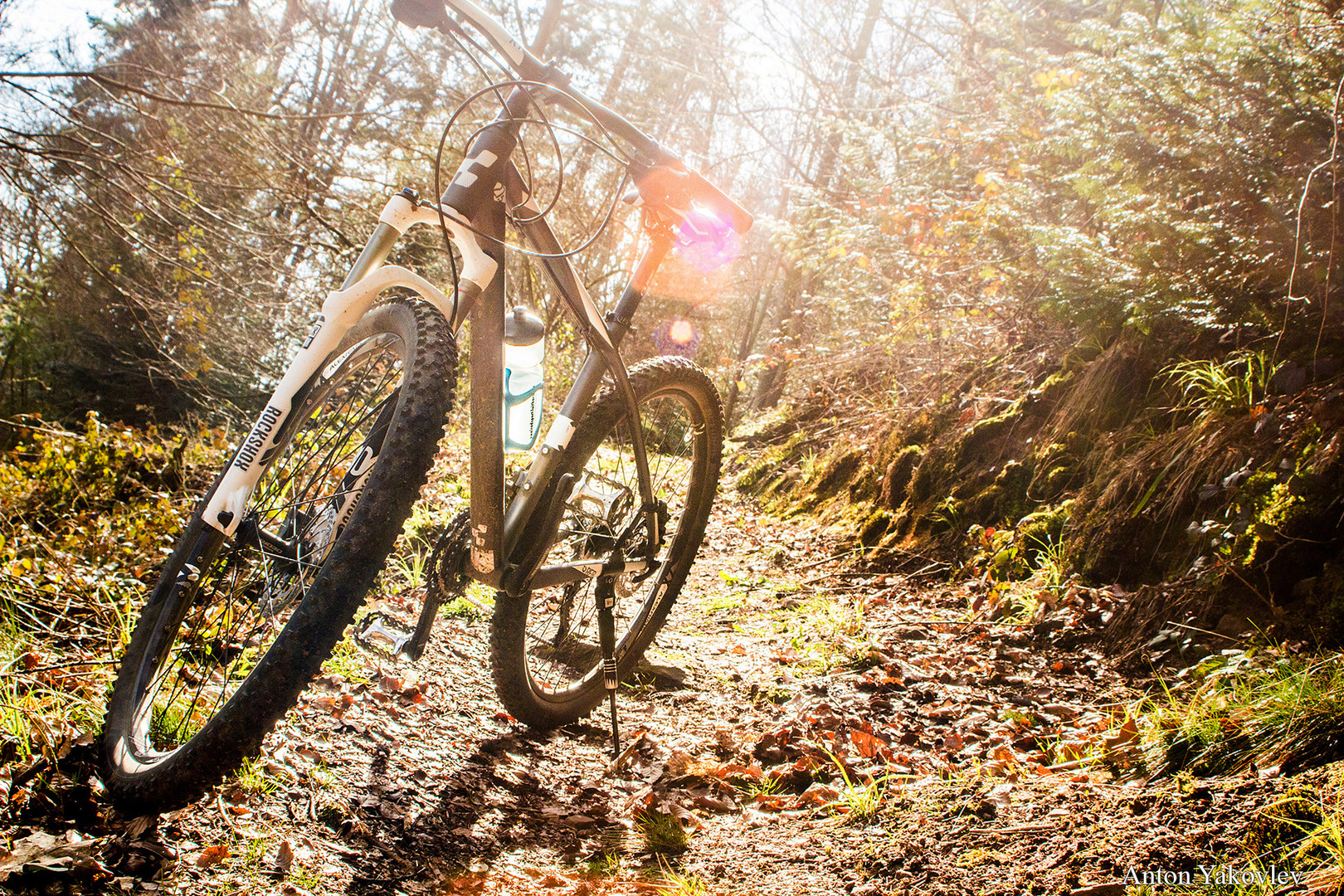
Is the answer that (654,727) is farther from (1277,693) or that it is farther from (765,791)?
(1277,693)

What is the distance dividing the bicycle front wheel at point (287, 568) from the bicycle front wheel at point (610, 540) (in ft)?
2.08

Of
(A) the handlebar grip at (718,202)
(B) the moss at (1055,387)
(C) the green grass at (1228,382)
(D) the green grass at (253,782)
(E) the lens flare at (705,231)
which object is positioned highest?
(B) the moss at (1055,387)

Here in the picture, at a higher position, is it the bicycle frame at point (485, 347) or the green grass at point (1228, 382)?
the green grass at point (1228, 382)

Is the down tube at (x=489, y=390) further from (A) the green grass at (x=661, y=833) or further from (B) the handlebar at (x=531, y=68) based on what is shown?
(A) the green grass at (x=661, y=833)

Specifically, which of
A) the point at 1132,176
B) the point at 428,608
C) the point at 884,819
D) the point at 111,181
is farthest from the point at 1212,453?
the point at 111,181

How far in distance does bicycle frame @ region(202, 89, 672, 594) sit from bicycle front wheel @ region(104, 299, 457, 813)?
2.1 inches

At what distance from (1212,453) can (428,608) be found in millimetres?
3109

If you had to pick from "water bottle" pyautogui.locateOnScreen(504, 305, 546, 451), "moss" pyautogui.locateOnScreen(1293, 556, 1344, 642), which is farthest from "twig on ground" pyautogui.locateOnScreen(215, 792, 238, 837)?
"moss" pyautogui.locateOnScreen(1293, 556, 1344, 642)

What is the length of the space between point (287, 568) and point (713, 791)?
1.29 m

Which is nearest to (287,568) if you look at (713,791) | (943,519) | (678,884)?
(678,884)

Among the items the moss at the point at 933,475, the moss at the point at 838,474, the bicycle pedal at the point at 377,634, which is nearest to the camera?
the bicycle pedal at the point at 377,634

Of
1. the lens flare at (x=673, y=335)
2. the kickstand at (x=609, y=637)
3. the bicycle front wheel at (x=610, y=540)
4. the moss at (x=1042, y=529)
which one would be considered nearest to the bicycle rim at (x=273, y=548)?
the bicycle front wheel at (x=610, y=540)

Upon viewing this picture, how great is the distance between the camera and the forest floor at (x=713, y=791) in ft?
4.64

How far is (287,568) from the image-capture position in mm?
1656
